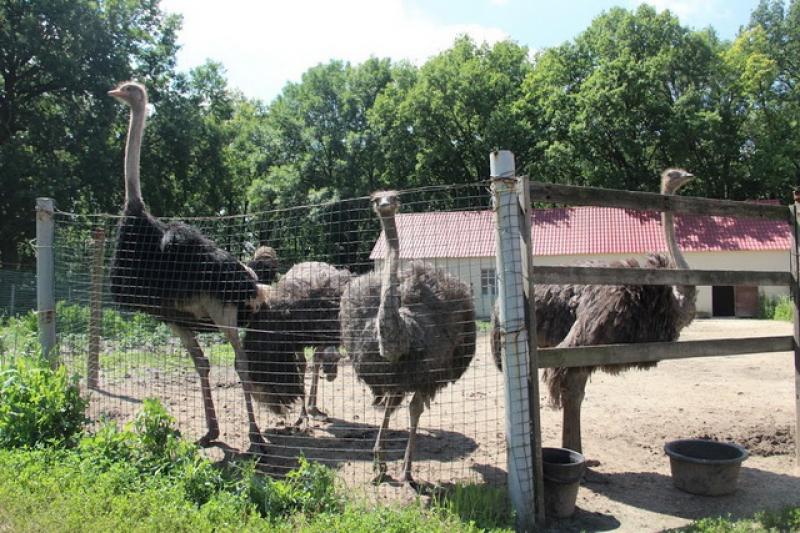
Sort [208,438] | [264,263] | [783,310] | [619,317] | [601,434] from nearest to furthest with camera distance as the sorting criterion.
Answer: [619,317], [208,438], [601,434], [264,263], [783,310]

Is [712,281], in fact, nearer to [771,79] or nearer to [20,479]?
[20,479]

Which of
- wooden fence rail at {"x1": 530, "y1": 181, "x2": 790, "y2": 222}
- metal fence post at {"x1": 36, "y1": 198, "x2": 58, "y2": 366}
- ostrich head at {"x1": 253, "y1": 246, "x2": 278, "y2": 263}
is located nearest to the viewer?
wooden fence rail at {"x1": 530, "y1": 181, "x2": 790, "y2": 222}

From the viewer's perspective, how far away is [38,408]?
5.18 meters

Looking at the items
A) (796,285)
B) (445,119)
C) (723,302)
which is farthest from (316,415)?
(445,119)

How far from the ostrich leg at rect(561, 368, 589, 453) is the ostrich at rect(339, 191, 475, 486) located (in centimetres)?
81

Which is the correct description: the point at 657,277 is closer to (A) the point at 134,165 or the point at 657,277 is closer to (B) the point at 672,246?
(B) the point at 672,246

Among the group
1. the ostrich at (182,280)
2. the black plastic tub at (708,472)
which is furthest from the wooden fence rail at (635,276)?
the ostrich at (182,280)

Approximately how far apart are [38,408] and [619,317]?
4.66 m

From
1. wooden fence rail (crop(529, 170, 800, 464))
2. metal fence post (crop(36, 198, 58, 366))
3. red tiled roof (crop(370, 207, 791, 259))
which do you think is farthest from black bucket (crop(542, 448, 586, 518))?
red tiled roof (crop(370, 207, 791, 259))

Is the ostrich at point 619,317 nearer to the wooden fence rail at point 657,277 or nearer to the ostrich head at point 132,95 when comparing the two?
the wooden fence rail at point 657,277

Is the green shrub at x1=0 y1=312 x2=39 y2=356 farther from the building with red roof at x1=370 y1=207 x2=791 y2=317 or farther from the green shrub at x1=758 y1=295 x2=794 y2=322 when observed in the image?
the green shrub at x1=758 y1=295 x2=794 y2=322

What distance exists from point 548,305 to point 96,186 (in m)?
21.4

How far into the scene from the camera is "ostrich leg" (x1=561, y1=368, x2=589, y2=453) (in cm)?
515

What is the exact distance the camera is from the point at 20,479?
169 inches
